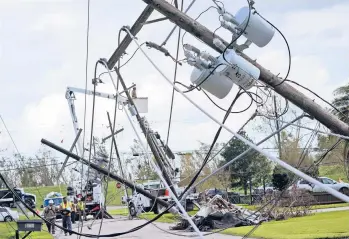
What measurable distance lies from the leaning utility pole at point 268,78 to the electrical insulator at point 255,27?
0.27 meters

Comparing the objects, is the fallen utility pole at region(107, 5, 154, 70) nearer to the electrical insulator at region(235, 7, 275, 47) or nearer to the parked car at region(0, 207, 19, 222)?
the electrical insulator at region(235, 7, 275, 47)

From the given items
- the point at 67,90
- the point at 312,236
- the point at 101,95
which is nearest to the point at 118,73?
the point at 101,95

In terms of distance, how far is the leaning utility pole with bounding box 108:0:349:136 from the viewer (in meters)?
6.69

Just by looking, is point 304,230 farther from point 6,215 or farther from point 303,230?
point 6,215

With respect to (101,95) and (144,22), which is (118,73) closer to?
(144,22)

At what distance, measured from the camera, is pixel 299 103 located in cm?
689

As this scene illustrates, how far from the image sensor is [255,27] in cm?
654


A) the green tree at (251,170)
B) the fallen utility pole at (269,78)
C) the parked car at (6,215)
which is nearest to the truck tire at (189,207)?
the parked car at (6,215)

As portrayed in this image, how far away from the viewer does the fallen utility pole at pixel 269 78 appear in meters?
6.69

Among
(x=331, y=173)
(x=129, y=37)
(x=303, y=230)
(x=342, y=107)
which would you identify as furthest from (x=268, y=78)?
(x=331, y=173)

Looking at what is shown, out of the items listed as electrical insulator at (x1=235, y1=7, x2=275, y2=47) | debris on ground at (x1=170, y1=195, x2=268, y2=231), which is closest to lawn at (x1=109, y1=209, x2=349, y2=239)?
debris on ground at (x1=170, y1=195, x2=268, y2=231)

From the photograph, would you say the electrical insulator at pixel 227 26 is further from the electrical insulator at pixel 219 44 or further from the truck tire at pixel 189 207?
the truck tire at pixel 189 207

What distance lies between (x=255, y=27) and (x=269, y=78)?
606 millimetres

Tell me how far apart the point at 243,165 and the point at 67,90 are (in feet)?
119
